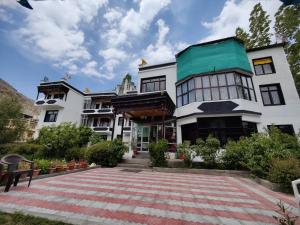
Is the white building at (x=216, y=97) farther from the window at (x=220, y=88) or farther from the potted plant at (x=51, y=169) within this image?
the potted plant at (x=51, y=169)

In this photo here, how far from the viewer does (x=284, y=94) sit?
1222cm

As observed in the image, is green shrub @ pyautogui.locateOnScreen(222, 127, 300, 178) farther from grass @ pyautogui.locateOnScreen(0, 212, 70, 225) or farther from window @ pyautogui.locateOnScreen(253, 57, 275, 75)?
grass @ pyautogui.locateOnScreen(0, 212, 70, 225)

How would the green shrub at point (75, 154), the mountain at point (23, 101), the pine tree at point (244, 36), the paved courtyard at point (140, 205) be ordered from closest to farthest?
the paved courtyard at point (140, 205), the green shrub at point (75, 154), the pine tree at point (244, 36), the mountain at point (23, 101)

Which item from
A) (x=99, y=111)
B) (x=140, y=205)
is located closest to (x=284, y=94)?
(x=140, y=205)

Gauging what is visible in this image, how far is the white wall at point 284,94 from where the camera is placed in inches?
459

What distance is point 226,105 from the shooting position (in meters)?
11.9

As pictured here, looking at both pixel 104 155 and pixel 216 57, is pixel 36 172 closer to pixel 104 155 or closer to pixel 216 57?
pixel 104 155

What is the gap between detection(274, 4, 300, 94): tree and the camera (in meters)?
→ 14.8

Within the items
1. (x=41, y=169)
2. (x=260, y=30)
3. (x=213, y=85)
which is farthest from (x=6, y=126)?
(x=260, y=30)

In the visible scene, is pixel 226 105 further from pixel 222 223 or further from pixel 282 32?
pixel 282 32

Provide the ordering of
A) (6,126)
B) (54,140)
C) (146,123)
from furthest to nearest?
1. (6,126)
2. (146,123)
3. (54,140)

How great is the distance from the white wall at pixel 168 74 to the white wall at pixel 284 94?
7515 millimetres

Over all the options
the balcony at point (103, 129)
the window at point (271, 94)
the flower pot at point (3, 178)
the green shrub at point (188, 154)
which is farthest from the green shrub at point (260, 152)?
the balcony at point (103, 129)

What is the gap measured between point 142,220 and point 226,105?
37.4 ft
